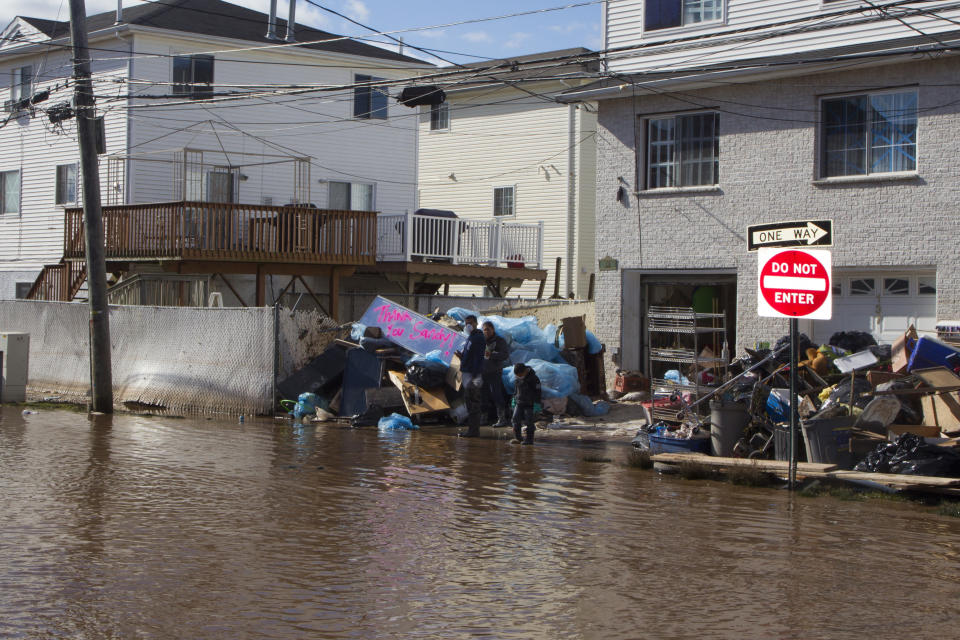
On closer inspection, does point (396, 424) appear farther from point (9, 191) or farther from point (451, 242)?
point (9, 191)

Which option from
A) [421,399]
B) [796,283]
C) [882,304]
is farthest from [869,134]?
[421,399]

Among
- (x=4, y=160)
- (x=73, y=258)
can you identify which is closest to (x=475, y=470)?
(x=73, y=258)

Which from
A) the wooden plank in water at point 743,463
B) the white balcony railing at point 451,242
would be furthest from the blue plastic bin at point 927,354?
the white balcony railing at point 451,242

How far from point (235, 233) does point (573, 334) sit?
8.21m

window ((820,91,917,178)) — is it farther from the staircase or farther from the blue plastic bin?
the staircase

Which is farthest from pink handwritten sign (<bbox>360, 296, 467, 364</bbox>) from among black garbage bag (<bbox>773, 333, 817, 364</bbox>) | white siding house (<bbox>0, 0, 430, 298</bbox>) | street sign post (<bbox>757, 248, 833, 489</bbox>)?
white siding house (<bbox>0, 0, 430, 298</bbox>)

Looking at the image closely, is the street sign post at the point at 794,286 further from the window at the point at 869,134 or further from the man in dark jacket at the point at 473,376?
the window at the point at 869,134

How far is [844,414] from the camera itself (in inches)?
475

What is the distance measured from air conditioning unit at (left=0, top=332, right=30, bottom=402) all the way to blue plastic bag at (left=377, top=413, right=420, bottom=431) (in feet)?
26.2

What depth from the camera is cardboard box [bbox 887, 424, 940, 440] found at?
39.2ft

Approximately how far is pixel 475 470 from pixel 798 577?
564 cm

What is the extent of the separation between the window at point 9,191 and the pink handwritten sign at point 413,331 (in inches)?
678

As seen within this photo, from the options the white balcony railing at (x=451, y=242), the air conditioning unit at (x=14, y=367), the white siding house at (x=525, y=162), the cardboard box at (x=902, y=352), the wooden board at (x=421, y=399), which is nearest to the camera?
the cardboard box at (x=902, y=352)

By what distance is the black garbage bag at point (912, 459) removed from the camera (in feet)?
35.1
